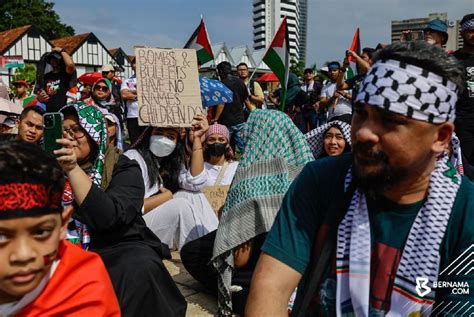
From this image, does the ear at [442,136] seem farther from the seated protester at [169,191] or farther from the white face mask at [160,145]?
the white face mask at [160,145]

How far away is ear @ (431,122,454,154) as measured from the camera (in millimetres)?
1490

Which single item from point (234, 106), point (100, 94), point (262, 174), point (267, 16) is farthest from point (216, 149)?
point (267, 16)

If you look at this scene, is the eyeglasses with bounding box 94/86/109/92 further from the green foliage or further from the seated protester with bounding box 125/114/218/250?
the green foliage

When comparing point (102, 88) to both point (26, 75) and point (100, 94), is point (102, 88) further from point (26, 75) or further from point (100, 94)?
point (26, 75)

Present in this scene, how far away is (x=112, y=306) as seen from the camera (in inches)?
73.5

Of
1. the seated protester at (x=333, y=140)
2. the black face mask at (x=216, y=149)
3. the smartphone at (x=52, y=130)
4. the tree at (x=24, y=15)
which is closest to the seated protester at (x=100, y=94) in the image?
the black face mask at (x=216, y=149)

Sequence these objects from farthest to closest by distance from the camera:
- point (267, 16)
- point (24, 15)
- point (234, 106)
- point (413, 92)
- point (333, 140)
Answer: point (267, 16) < point (24, 15) < point (234, 106) < point (333, 140) < point (413, 92)

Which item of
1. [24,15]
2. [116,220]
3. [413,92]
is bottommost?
[116,220]

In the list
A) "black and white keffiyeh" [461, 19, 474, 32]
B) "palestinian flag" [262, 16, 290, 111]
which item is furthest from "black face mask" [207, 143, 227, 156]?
"black and white keffiyeh" [461, 19, 474, 32]

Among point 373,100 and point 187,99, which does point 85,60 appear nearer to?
point 187,99

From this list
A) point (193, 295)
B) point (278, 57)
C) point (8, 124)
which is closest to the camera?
point (193, 295)

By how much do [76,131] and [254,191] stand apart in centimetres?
114

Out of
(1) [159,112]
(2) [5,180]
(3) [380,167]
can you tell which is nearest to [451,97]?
(3) [380,167]

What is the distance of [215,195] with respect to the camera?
15.2 ft
